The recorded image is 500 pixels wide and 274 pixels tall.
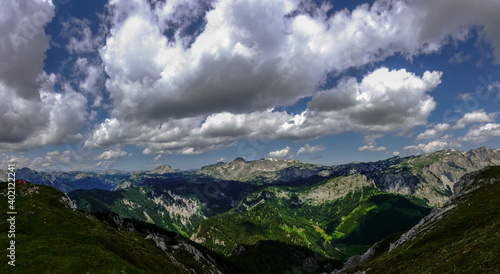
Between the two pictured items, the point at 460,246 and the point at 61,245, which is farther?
the point at 61,245

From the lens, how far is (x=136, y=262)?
228ft

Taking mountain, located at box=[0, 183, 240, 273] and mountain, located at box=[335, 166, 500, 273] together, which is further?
mountain, located at box=[0, 183, 240, 273]

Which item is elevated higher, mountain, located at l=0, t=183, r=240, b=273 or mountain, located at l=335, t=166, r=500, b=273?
mountain, located at l=0, t=183, r=240, b=273

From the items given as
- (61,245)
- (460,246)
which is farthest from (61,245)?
(460,246)

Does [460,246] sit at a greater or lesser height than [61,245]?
lesser

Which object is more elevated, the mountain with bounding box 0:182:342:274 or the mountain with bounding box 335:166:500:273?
the mountain with bounding box 0:182:342:274

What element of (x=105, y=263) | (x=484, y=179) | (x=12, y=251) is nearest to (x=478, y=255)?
(x=105, y=263)

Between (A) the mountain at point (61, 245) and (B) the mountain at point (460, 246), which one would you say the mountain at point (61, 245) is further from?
(B) the mountain at point (460, 246)

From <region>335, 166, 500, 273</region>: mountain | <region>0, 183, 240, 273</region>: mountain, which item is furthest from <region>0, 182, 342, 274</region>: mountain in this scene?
<region>335, 166, 500, 273</region>: mountain

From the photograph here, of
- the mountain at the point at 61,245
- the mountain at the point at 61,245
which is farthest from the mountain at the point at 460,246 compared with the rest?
the mountain at the point at 61,245

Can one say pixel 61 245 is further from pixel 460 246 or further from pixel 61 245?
pixel 460 246

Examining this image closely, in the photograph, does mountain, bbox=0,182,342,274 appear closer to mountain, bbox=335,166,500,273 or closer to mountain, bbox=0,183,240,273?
mountain, bbox=0,183,240,273

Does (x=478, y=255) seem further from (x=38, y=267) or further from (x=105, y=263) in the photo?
(x=38, y=267)

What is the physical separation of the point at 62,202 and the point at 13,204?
1673 cm
